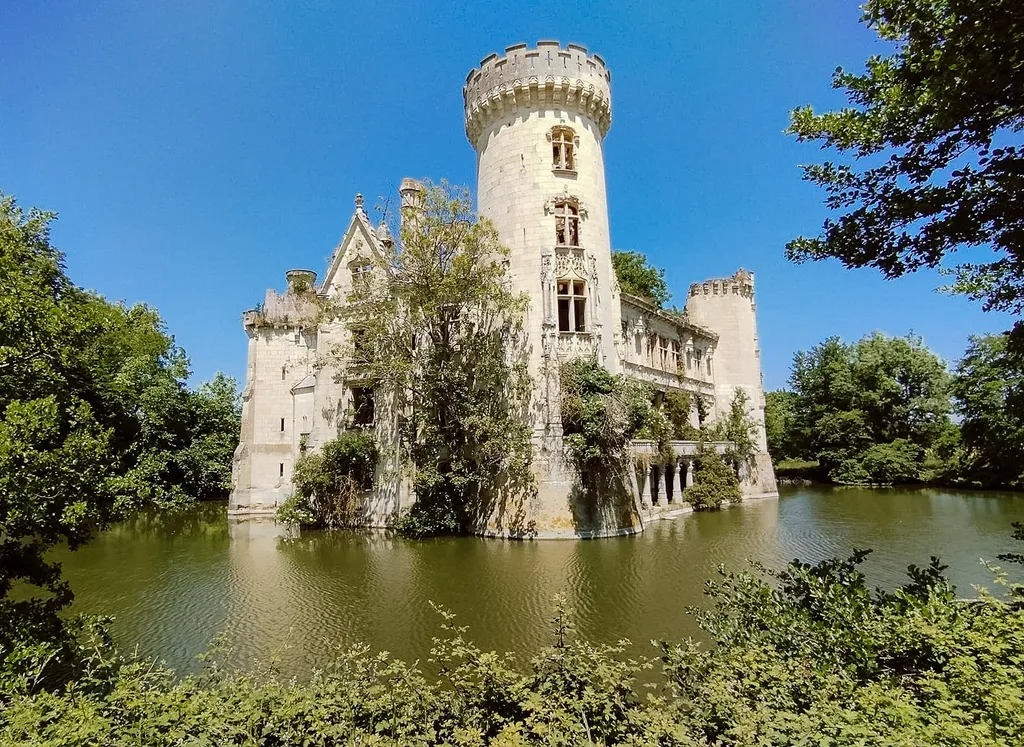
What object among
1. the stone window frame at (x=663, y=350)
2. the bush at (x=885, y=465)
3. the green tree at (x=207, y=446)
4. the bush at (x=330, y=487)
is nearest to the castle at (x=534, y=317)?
the bush at (x=330, y=487)

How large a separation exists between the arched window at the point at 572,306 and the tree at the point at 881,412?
3495 centimetres

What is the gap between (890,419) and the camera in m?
48.0

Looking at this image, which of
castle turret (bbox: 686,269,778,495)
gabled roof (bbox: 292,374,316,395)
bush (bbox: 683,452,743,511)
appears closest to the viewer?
gabled roof (bbox: 292,374,316,395)

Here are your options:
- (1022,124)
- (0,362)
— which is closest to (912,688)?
(1022,124)

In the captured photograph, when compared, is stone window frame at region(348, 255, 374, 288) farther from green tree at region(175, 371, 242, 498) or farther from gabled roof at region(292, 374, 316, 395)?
green tree at region(175, 371, 242, 498)

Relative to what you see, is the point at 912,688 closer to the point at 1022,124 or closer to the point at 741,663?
the point at 741,663

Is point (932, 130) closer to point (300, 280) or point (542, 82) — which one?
point (542, 82)

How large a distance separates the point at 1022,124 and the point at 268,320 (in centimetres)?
3231

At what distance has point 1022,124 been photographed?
7477mm

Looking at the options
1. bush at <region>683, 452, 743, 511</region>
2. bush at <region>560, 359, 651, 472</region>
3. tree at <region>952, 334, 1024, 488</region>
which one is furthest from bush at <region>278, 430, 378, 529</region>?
tree at <region>952, 334, 1024, 488</region>

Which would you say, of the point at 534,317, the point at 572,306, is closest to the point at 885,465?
the point at 572,306

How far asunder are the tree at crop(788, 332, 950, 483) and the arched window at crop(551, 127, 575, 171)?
122 ft

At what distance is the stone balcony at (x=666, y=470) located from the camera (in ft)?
87.9

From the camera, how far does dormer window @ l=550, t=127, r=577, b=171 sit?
79.6ft
